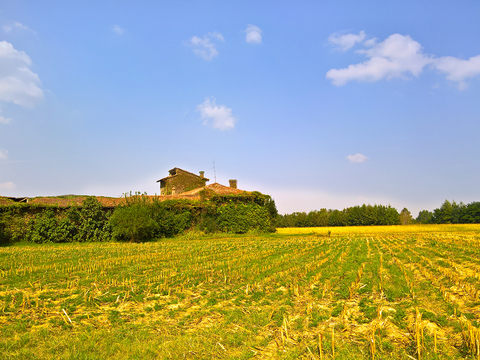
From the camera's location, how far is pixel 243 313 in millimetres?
7715

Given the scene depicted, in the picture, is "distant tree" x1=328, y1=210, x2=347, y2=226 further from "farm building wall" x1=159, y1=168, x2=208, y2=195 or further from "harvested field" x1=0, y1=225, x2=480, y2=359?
"harvested field" x1=0, y1=225, x2=480, y2=359

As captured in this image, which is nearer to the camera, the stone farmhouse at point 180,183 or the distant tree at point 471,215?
the stone farmhouse at point 180,183

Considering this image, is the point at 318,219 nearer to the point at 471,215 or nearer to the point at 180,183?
the point at 471,215

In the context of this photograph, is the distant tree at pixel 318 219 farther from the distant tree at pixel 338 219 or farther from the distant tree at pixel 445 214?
the distant tree at pixel 445 214

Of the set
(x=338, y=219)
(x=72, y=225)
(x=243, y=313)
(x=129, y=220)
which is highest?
(x=129, y=220)

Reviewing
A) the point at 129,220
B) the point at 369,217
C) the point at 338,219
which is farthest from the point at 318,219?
the point at 129,220

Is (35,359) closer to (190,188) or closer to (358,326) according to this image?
(358,326)

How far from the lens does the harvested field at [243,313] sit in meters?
5.64

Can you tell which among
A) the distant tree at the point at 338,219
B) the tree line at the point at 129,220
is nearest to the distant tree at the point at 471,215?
the distant tree at the point at 338,219

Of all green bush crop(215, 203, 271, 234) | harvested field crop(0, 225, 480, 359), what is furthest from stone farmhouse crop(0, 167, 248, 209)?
harvested field crop(0, 225, 480, 359)

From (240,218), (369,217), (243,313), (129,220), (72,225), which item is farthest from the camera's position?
(369,217)

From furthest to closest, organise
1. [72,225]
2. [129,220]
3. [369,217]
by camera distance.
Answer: [369,217] < [72,225] < [129,220]

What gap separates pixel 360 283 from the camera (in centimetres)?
1036

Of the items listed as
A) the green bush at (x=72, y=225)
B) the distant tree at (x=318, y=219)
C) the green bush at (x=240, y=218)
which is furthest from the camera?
the distant tree at (x=318, y=219)
